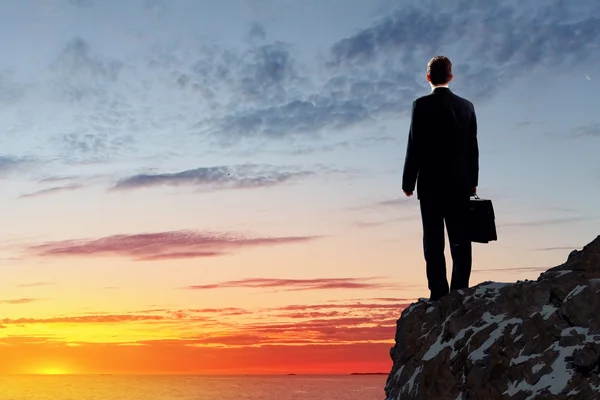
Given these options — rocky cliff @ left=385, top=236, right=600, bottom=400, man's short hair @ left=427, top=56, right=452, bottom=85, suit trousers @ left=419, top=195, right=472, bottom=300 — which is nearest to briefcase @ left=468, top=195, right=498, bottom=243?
suit trousers @ left=419, top=195, right=472, bottom=300

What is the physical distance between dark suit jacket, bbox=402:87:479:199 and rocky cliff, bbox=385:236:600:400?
165 centimetres

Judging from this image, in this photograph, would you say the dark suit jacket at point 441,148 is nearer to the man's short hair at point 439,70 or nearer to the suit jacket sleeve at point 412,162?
the suit jacket sleeve at point 412,162

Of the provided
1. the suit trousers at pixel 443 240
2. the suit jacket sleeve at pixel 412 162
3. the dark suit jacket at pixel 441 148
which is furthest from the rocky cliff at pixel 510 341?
the suit jacket sleeve at pixel 412 162

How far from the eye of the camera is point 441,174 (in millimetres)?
11078

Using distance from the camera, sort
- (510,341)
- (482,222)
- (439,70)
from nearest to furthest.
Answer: (510,341), (482,222), (439,70)

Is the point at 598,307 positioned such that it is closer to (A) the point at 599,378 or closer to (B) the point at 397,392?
(A) the point at 599,378

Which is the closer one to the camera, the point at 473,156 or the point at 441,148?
the point at 441,148

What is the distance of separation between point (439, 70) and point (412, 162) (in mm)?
1522

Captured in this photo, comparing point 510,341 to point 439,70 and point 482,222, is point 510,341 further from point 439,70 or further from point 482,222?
point 439,70

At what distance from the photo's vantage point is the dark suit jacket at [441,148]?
11.1 metres

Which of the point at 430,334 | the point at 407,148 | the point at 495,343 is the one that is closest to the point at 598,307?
the point at 495,343

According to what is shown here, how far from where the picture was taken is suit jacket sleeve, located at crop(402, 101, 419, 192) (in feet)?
37.0

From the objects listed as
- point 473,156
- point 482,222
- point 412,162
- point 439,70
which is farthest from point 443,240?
point 439,70

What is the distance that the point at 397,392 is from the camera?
34.8 feet
